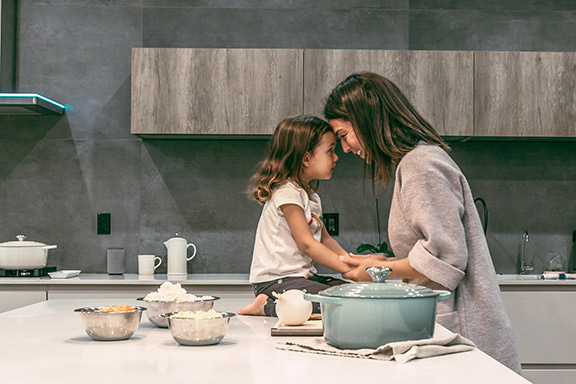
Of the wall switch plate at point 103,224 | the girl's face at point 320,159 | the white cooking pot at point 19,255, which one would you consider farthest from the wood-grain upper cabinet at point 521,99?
the white cooking pot at point 19,255

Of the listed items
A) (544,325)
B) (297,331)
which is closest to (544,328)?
(544,325)

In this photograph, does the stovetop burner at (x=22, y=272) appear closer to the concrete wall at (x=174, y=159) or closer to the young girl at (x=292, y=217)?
the concrete wall at (x=174, y=159)

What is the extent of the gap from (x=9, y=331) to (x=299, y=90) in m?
2.32

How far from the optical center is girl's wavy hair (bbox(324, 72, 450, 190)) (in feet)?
6.33

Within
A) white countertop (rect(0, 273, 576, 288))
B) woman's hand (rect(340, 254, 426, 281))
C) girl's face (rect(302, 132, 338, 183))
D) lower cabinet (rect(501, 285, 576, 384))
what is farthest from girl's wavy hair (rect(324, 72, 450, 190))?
lower cabinet (rect(501, 285, 576, 384))

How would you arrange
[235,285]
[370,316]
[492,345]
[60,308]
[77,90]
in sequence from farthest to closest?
[77,90]
[235,285]
[60,308]
[492,345]
[370,316]

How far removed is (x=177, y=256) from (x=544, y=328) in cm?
189

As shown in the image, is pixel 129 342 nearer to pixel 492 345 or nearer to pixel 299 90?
pixel 492 345

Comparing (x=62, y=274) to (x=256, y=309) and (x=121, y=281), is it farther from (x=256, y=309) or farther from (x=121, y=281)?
(x=256, y=309)

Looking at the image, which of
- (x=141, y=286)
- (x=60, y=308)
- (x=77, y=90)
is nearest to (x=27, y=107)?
(x=77, y=90)

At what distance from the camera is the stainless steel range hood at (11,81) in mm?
3588

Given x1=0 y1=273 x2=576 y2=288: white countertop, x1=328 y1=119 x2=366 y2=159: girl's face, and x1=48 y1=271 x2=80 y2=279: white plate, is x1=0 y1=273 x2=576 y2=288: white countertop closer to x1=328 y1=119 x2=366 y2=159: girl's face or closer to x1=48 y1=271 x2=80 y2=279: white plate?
x1=48 y1=271 x2=80 y2=279: white plate

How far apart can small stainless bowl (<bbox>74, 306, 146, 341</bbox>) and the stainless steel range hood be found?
236 cm

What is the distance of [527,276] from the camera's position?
12.4ft
